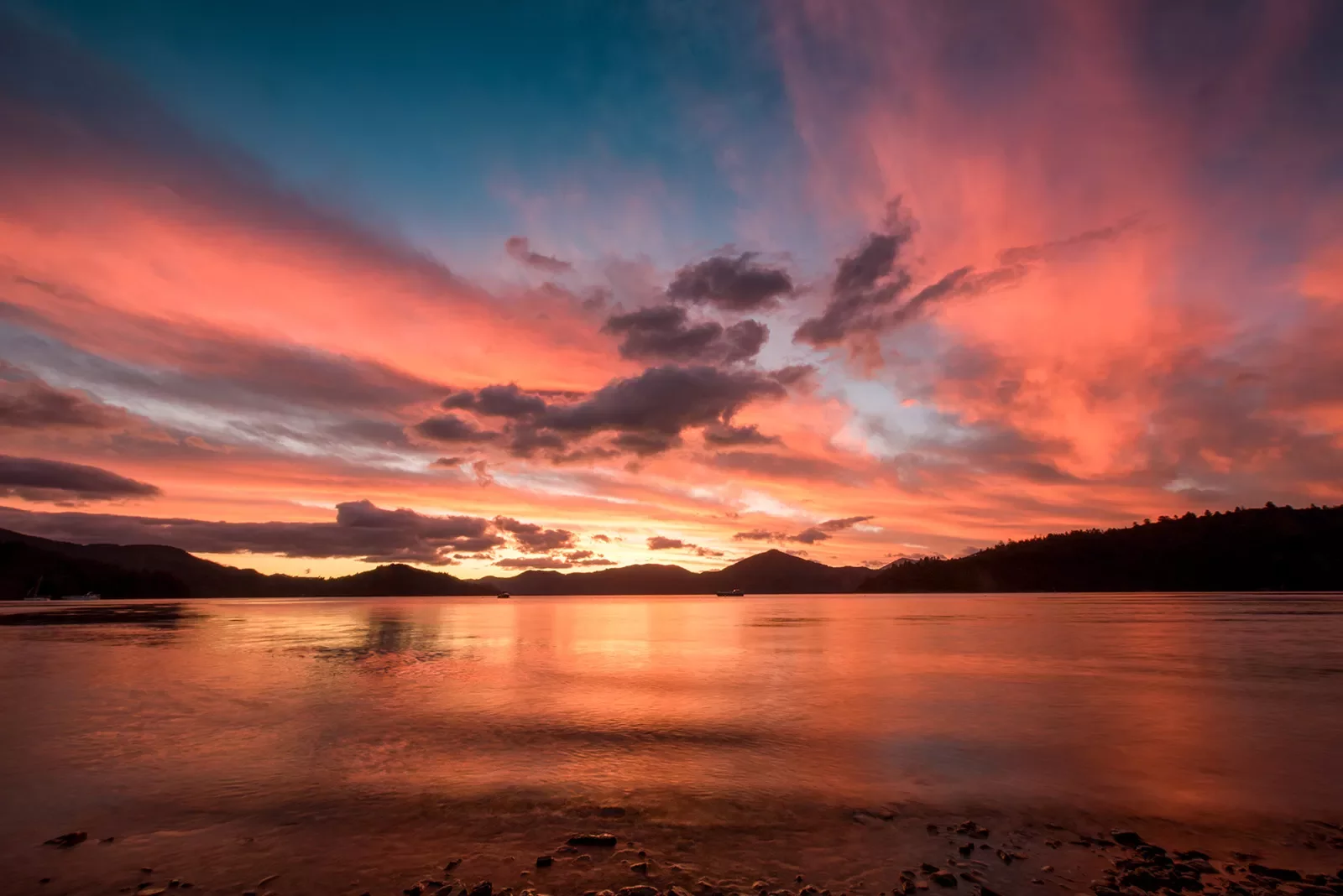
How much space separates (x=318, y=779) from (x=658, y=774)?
890 cm

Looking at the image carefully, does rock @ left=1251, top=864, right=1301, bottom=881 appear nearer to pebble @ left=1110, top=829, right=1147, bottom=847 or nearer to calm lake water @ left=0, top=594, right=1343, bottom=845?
pebble @ left=1110, top=829, right=1147, bottom=847

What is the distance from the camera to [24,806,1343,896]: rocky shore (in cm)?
1064

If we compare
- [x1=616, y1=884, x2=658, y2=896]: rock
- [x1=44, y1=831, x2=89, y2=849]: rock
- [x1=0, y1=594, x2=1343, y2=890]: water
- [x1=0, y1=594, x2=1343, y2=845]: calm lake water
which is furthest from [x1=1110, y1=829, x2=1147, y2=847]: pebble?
[x1=44, y1=831, x2=89, y2=849]: rock

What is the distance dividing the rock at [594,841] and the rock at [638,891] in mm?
2004

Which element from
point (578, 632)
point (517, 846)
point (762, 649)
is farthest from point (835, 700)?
point (578, 632)

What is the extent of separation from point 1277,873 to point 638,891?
10.7 metres

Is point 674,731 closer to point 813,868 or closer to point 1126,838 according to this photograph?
point 813,868

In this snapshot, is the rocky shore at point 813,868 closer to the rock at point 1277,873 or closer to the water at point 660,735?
the rock at point 1277,873

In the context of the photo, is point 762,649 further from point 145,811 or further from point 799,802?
point 145,811

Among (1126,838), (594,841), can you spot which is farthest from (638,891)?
(1126,838)

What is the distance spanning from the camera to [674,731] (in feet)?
78.0

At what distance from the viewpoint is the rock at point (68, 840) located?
1291cm

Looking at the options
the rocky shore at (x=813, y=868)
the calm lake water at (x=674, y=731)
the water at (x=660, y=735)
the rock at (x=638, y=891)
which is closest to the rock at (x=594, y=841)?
the rocky shore at (x=813, y=868)

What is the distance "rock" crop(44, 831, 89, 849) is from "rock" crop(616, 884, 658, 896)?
1109 centimetres
